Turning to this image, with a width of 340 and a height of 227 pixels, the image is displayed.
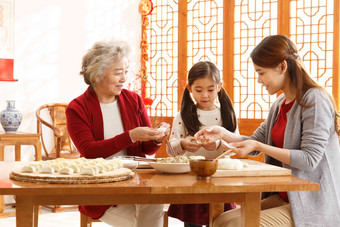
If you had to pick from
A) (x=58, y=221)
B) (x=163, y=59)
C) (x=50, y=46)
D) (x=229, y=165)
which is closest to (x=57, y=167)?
(x=229, y=165)

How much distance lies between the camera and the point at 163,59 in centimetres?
593

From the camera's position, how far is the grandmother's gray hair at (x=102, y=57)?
8.98 ft

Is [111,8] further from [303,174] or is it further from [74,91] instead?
[303,174]

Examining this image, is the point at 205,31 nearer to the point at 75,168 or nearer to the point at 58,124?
the point at 58,124

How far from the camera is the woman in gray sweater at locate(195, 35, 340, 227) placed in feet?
7.04

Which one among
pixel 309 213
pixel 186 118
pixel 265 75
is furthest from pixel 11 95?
pixel 309 213

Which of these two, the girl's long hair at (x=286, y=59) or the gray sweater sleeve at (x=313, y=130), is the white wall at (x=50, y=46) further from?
the gray sweater sleeve at (x=313, y=130)

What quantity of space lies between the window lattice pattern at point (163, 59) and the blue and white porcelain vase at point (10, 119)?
1.81 metres

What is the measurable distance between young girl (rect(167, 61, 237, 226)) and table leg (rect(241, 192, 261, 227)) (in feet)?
2.67

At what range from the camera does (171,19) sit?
584cm

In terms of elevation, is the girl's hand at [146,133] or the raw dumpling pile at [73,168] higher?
the girl's hand at [146,133]

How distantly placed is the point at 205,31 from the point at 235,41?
42cm

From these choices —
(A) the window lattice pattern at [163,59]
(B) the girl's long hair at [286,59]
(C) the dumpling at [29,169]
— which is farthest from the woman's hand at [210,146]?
(A) the window lattice pattern at [163,59]

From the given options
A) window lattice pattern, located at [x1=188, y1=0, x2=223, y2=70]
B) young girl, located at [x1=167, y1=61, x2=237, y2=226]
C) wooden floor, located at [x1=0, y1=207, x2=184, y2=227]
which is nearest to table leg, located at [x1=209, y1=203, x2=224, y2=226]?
young girl, located at [x1=167, y1=61, x2=237, y2=226]
